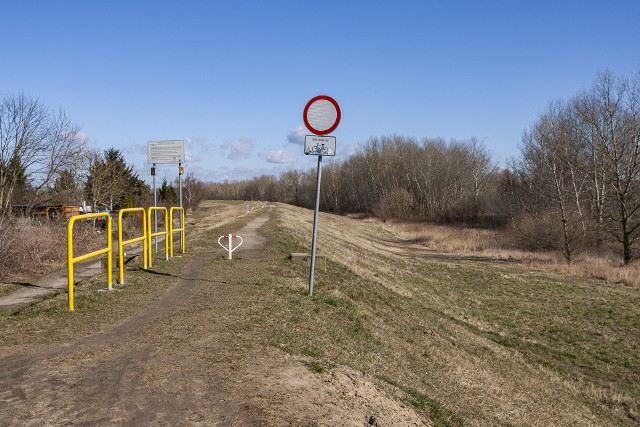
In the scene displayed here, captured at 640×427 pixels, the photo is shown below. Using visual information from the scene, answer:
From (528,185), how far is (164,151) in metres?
42.7

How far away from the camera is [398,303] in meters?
13.4

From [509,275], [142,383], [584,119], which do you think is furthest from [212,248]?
[584,119]

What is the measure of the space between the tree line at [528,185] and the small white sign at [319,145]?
25.6 metres

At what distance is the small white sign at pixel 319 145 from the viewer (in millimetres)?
8758

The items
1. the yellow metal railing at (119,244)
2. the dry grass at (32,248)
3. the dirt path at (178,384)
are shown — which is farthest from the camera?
the dry grass at (32,248)

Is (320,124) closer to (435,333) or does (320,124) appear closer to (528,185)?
(435,333)

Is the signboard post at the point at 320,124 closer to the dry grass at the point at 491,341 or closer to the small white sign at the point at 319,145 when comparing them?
the small white sign at the point at 319,145

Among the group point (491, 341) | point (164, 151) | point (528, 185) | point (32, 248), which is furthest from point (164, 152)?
point (528, 185)

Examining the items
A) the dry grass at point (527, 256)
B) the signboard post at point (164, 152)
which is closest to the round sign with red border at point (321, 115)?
the signboard post at point (164, 152)

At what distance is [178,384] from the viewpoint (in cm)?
481

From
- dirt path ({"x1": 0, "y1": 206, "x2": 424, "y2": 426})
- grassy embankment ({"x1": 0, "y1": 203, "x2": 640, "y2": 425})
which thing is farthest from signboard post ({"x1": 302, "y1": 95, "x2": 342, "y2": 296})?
dirt path ({"x1": 0, "y1": 206, "x2": 424, "y2": 426})

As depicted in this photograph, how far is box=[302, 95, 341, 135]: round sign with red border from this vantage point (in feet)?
28.7

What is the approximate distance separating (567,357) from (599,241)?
2445 centimetres

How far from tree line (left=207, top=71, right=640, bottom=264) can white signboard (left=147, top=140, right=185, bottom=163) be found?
76.4 ft
